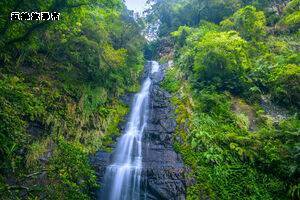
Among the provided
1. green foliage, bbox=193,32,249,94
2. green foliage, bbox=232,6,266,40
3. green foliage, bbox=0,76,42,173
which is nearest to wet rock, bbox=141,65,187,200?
green foliage, bbox=193,32,249,94

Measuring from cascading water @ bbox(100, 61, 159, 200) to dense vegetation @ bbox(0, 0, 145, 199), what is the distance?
27.8 inches

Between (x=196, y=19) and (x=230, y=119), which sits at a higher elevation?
(x=196, y=19)

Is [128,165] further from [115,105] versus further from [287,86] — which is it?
[287,86]

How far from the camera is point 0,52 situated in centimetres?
1195

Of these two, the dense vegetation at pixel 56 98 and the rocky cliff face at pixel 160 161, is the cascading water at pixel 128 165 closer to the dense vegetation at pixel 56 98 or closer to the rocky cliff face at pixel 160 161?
the rocky cliff face at pixel 160 161

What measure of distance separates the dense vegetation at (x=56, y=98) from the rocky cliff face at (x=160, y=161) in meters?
1.76

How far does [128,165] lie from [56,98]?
4508 millimetres

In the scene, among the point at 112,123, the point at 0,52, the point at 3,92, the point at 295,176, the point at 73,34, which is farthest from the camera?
the point at 112,123

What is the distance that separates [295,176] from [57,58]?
40.6 ft

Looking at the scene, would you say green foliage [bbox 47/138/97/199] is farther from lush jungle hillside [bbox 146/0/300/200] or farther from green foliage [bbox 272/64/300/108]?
green foliage [bbox 272/64/300/108]

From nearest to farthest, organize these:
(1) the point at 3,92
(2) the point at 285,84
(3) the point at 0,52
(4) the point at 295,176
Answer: (1) the point at 3,92 < (4) the point at 295,176 < (3) the point at 0,52 < (2) the point at 285,84

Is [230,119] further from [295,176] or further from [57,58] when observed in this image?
[57,58]

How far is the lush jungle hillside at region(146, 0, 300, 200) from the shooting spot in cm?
1111

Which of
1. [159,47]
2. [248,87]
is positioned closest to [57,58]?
[248,87]
